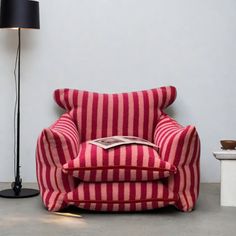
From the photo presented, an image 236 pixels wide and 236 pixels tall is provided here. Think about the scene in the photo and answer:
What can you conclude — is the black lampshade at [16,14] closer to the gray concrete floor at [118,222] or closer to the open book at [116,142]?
the open book at [116,142]

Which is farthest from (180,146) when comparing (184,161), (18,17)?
(18,17)

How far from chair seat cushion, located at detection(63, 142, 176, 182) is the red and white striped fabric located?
0.09 meters

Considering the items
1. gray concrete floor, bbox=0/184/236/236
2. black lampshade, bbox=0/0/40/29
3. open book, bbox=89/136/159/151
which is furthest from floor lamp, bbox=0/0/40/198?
open book, bbox=89/136/159/151

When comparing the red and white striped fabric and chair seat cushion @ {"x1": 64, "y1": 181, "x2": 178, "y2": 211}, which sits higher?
the red and white striped fabric

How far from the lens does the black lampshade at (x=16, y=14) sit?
373cm

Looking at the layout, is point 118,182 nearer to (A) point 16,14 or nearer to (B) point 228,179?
(B) point 228,179

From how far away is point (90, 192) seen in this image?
3266 millimetres

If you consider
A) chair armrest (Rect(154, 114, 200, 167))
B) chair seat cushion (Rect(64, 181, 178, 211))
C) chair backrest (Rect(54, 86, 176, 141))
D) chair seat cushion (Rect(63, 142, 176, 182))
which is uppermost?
chair backrest (Rect(54, 86, 176, 141))

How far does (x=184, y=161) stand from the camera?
333cm

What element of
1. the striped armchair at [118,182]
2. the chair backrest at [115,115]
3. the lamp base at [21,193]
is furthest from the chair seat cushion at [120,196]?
the chair backrest at [115,115]

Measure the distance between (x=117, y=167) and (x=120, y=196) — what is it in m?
0.18

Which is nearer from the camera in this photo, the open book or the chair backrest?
the open book

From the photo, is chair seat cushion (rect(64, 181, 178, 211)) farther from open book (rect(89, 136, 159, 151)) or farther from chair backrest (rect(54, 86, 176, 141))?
chair backrest (rect(54, 86, 176, 141))

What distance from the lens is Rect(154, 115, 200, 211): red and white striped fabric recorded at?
329cm
